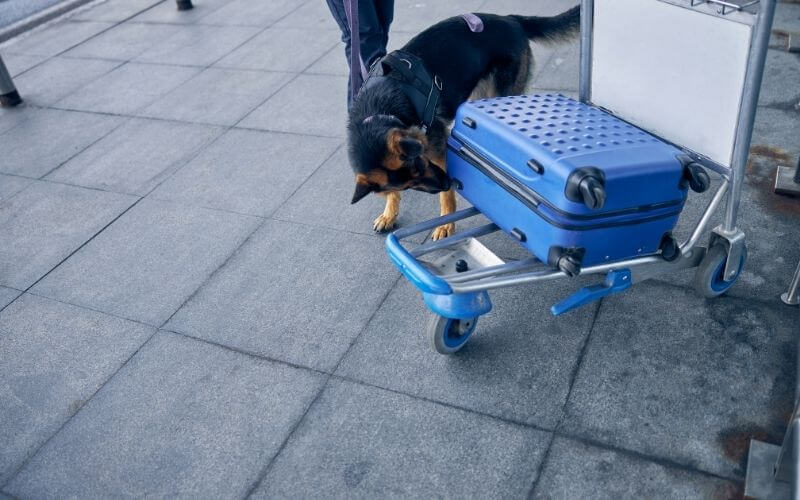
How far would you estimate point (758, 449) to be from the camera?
2.46 m

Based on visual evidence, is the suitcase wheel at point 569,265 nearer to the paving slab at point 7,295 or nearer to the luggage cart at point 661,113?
the luggage cart at point 661,113

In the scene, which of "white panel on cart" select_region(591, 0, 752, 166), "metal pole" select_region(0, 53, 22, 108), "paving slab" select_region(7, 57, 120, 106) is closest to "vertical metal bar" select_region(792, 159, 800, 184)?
"white panel on cart" select_region(591, 0, 752, 166)

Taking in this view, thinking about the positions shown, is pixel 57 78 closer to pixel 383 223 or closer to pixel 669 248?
pixel 383 223

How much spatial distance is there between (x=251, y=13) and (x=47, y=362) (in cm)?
539

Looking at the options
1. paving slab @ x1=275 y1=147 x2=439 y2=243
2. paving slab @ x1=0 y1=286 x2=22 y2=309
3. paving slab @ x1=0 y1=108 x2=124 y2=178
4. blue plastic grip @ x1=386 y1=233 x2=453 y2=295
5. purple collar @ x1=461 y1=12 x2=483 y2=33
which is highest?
purple collar @ x1=461 y1=12 x2=483 y2=33

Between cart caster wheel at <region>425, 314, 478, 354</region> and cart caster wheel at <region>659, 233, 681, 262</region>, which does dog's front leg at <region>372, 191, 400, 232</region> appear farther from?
cart caster wheel at <region>659, 233, 681, 262</region>

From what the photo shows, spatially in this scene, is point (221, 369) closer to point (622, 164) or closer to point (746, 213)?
point (622, 164)

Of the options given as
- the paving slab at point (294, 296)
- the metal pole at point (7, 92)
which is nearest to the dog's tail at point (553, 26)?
the paving slab at point (294, 296)

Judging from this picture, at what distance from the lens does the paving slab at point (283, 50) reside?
21.0ft

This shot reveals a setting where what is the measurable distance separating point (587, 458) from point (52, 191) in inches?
168

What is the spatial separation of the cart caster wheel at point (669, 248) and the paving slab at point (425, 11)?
4.23 metres

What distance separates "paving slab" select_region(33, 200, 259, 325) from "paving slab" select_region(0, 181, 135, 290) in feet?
0.46

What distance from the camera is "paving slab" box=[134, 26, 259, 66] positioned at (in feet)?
22.4

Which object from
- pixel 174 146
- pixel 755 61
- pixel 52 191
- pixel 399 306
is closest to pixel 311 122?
pixel 174 146
